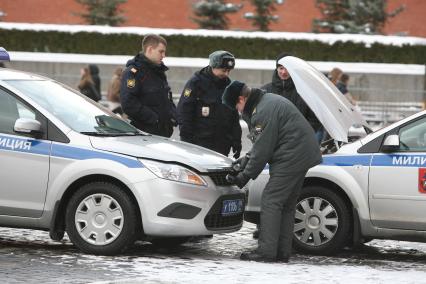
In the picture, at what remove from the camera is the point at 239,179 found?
9523 millimetres

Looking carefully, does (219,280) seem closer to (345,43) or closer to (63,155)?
(63,155)

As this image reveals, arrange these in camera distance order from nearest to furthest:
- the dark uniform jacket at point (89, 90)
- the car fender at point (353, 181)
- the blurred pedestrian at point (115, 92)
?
the car fender at point (353, 181) < the blurred pedestrian at point (115, 92) < the dark uniform jacket at point (89, 90)

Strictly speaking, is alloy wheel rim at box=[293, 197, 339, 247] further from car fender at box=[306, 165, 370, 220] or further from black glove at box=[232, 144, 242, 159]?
black glove at box=[232, 144, 242, 159]

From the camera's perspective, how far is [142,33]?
116 ft

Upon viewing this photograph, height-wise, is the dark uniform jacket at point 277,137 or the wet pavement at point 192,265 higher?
the dark uniform jacket at point 277,137

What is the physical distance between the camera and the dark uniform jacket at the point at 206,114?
Result: 441 inches

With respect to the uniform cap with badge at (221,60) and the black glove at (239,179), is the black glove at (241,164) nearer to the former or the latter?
the black glove at (239,179)

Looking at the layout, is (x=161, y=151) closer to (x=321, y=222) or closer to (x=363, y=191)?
(x=321, y=222)

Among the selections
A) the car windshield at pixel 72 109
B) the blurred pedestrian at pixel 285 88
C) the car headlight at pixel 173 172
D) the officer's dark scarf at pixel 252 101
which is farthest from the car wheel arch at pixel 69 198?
the blurred pedestrian at pixel 285 88

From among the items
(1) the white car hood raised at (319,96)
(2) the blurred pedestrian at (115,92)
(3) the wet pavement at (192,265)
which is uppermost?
(2) the blurred pedestrian at (115,92)

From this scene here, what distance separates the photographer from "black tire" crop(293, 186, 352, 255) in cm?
1005

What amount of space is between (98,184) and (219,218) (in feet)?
3.35

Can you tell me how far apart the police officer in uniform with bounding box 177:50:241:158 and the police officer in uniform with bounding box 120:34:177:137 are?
0.21 metres

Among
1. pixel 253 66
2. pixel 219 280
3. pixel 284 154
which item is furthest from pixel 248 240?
pixel 253 66
